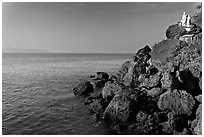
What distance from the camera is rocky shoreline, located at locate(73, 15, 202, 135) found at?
18.3 metres

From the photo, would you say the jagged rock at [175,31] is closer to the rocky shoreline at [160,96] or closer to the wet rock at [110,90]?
the rocky shoreline at [160,96]

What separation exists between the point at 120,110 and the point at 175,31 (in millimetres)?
24921

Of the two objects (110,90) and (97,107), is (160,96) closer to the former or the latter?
(110,90)

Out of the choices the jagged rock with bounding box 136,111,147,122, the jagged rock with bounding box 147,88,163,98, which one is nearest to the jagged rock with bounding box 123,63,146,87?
the jagged rock with bounding box 147,88,163,98

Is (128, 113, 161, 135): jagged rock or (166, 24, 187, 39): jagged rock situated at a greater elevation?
(166, 24, 187, 39): jagged rock

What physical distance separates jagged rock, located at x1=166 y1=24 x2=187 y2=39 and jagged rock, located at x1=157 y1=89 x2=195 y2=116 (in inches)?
699

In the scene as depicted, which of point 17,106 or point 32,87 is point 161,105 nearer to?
point 17,106

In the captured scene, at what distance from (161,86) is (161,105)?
498 cm

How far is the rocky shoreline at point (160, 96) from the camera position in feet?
60.0

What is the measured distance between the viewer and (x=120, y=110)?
20297 millimetres

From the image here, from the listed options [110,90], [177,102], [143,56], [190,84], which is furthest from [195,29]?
[177,102]

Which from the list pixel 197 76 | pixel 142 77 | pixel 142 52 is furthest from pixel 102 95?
pixel 142 52

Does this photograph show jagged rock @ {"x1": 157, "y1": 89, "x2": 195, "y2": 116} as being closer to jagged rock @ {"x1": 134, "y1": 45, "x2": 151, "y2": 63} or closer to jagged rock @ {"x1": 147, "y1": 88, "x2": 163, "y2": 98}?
jagged rock @ {"x1": 147, "y1": 88, "x2": 163, "y2": 98}

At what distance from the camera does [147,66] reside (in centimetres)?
3578
